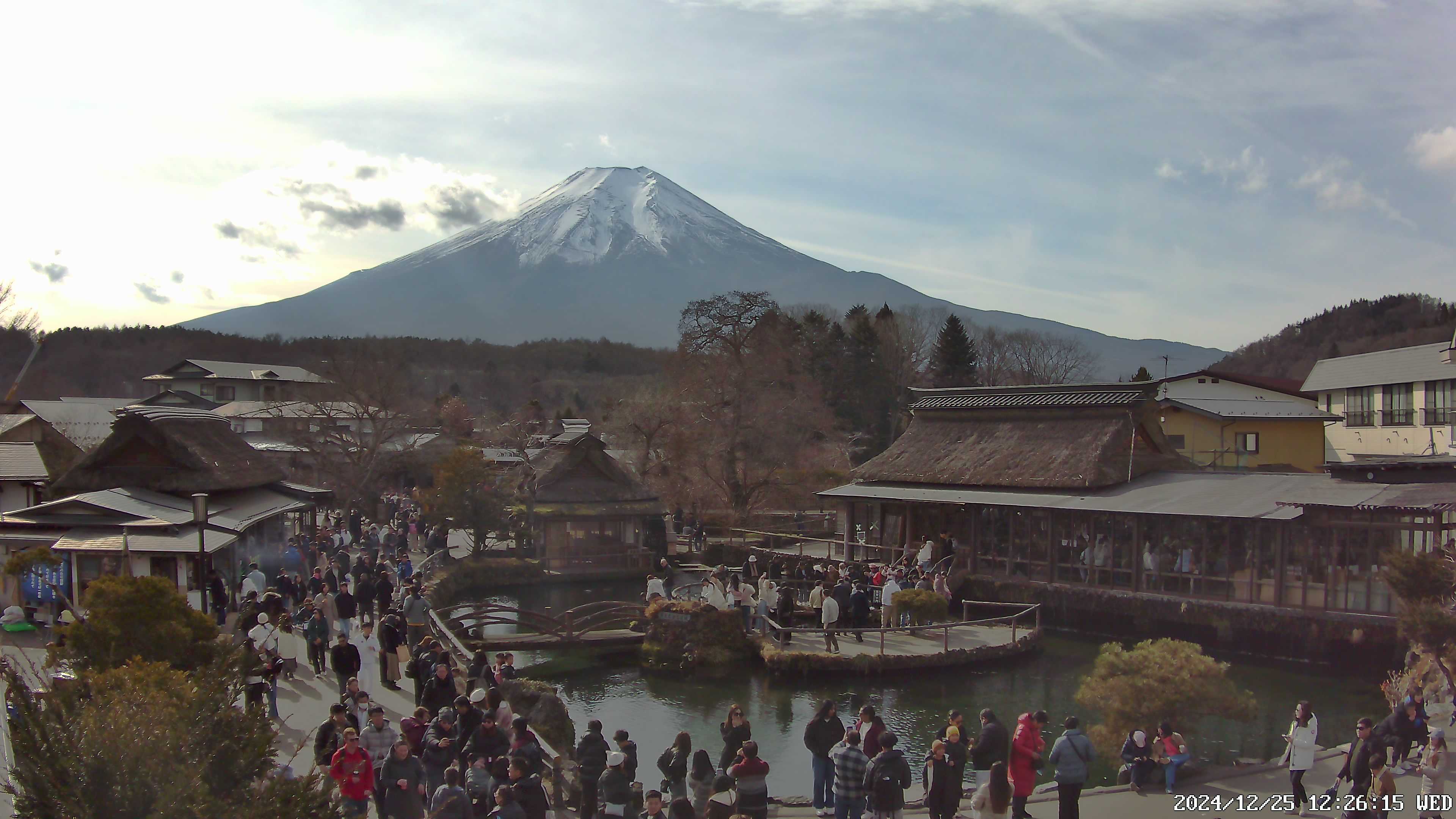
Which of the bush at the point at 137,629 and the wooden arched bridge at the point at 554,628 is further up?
the bush at the point at 137,629

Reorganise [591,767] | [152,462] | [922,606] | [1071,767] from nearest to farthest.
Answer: [1071,767] → [591,767] → [922,606] → [152,462]

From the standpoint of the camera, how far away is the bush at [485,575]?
26438 mm

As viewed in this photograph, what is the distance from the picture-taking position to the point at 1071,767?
8.75 m

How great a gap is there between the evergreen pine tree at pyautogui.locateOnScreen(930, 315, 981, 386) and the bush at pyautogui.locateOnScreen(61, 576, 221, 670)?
47947 millimetres

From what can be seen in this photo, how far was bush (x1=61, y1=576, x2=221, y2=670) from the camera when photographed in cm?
980

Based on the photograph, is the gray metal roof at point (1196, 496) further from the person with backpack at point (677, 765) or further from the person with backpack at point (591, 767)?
the person with backpack at point (591, 767)

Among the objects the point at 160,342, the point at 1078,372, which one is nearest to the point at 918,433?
the point at 1078,372

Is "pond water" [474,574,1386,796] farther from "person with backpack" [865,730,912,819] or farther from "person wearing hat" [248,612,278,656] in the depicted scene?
"person wearing hat" [248,612,278,656]

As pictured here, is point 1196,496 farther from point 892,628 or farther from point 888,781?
point 888,781

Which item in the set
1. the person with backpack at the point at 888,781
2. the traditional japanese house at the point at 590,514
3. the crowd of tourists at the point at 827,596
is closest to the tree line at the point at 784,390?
the traditional japanese house at the point at 590,514

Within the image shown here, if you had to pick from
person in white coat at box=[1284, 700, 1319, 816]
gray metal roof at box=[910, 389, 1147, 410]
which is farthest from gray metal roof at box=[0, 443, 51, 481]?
person in white coat at box=[1284, 700, 1319, 816]

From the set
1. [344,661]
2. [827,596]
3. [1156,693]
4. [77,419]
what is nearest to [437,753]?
[344,661]

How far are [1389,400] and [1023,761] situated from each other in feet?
132

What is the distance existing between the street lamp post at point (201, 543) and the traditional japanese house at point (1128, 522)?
16782mm
